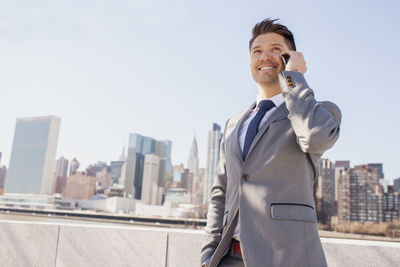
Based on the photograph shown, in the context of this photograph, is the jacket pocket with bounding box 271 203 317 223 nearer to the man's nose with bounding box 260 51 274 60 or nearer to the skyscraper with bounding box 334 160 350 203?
the man's nose with bounding box 260 51 274 60

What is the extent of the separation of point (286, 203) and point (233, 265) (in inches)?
13.0

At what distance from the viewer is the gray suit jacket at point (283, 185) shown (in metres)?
1.16

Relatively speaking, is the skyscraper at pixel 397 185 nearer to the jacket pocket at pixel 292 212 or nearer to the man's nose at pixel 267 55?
the man's nose at pixel 267 55

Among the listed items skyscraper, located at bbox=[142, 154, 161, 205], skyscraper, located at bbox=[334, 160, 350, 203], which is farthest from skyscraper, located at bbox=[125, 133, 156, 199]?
skyscraper, located at bbox=[334, 160, 350, 203]

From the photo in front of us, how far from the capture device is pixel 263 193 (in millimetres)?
1263

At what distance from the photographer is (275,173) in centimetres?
128

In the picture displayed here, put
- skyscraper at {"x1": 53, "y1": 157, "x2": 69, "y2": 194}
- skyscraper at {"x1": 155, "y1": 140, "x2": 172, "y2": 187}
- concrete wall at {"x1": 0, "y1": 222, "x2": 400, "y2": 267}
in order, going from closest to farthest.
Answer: concrete wall at {"x1": 0, "y1": 222, "x2": 400, "y2": 267}
skyscraper at {"x1": 53, "y1": 157, "x2": 69, "y2": 194}
skyscraper at {"x1": 155, "y1": 140, "x2": 172, "y2": 187}

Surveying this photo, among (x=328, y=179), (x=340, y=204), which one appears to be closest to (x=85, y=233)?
(x=340, y=204)

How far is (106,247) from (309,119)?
249 cm

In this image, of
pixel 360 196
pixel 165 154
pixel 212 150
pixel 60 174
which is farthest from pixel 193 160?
pixel 360 196

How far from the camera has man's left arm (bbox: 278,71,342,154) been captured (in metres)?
1.16

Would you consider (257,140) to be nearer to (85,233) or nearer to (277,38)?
(277,38)

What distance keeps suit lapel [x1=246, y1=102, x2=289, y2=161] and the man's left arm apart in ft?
0.36

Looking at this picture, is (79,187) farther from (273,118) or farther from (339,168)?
(273,118)
